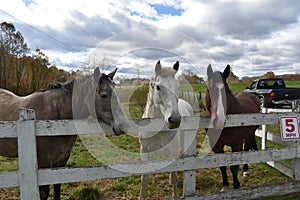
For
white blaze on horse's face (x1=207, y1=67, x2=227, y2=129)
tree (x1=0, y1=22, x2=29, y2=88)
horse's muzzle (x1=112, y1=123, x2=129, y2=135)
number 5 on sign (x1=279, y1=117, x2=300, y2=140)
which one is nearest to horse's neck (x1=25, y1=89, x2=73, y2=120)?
horse's muzzle (x1=112, y1=123, x2=129, y2=135)

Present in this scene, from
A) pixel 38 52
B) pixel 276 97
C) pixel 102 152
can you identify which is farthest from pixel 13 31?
pixel 276 97

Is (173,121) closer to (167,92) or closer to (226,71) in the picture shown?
(167,92)

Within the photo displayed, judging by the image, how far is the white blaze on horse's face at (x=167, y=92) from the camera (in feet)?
8.36

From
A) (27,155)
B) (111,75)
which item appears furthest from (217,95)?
(27,155)

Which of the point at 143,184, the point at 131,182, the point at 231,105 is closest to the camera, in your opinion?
the point at 143,184

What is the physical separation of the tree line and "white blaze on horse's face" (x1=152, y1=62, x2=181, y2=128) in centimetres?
1553

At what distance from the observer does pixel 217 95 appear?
10.3 ft

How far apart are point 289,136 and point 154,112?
198cm

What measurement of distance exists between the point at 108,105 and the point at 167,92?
0.72m

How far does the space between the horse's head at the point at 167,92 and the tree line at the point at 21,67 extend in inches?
611

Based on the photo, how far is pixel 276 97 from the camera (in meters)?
13.6

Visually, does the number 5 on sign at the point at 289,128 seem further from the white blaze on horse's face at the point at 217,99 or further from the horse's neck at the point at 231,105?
the white blaze on horse's face at the point at 217,99

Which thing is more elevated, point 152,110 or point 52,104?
point 52,104

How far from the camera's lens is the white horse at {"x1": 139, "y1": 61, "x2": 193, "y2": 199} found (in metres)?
2.64
